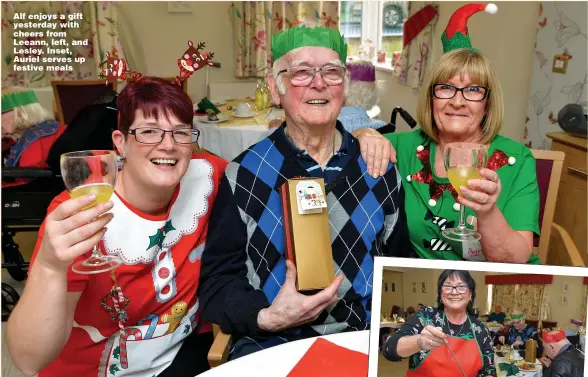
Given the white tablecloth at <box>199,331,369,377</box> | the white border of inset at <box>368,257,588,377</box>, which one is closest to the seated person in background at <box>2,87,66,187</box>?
the white tablecloth at <box>199,331,369,377</box>

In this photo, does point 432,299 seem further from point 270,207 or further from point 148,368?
point 148,368

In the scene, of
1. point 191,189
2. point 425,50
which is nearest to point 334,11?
point 425,50

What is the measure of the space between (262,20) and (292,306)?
5093 millimetres

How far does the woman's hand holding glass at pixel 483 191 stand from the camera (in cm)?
128

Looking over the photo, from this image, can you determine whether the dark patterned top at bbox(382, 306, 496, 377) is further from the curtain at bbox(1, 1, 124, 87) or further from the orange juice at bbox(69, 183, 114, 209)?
the curtain at bbox(1, 1, 124, 87)

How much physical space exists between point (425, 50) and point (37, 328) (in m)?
4.54

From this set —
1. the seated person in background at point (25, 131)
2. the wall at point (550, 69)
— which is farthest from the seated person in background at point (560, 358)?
the wall at point (550, 69)

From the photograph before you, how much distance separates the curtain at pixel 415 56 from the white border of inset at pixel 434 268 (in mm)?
4324

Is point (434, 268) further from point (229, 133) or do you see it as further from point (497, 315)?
point (229, 133)

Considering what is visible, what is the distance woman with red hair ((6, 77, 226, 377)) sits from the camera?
1.33 metres

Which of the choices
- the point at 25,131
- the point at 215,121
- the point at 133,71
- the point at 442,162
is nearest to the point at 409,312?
the point at 442,162

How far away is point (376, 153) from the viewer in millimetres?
1573

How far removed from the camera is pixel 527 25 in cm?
390

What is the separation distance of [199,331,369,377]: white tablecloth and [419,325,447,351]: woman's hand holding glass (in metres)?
0.34
